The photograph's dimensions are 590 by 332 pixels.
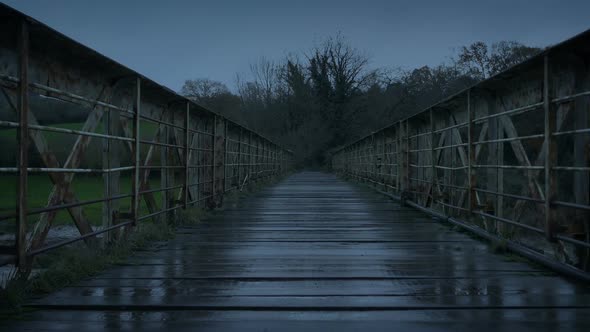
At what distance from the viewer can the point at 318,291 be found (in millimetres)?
2562

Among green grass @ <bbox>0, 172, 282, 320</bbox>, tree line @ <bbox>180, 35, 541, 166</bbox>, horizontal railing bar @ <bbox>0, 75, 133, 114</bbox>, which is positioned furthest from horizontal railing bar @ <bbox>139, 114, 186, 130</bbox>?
tree line @ <bbox>180, 35, 541, 166</bbox>

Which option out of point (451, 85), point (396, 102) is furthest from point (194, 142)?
point (396, 102)

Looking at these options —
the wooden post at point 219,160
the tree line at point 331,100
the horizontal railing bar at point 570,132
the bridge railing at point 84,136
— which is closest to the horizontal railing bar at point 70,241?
the bridge railing at point 84,136

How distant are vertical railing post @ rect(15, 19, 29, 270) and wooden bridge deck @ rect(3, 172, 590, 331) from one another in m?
0.29

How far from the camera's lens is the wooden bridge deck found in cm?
209

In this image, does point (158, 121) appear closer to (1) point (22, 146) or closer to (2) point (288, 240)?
(2) point (288, 240)

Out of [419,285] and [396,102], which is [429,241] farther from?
[396,102]

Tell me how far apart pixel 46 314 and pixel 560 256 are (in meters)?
3.07

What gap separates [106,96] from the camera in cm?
363

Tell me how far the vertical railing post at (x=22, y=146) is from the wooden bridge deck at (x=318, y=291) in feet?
0.96

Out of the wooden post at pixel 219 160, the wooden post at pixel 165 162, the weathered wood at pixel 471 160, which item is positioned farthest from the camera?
the wooden post at pixel 219 160

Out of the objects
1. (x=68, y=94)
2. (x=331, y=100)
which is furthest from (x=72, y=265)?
(x=331, y=100)

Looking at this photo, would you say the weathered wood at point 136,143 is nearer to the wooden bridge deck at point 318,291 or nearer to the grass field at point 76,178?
the grass field at point 76,178

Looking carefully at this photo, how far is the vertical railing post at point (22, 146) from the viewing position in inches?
90.0
